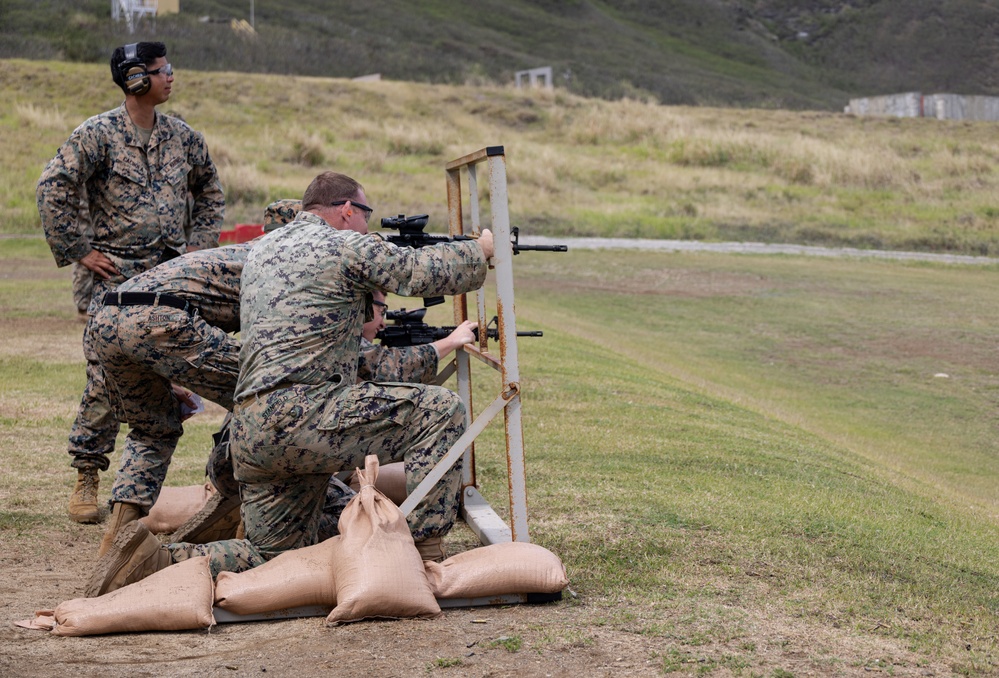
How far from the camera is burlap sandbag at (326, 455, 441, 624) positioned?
14.8 feet

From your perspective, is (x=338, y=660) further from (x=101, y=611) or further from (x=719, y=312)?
(x=719, y=312)

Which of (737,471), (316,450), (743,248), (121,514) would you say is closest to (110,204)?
(121,514)

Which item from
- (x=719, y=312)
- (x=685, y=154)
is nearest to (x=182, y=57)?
(x=685, y=154)

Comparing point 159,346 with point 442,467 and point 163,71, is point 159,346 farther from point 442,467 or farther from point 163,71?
point 163,71

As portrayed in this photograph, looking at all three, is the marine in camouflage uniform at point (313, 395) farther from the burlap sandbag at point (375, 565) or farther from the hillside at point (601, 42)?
the hillside at point (601, 42)

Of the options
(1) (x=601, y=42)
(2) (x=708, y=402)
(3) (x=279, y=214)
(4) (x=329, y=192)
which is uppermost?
(1) (x=601, y=42)

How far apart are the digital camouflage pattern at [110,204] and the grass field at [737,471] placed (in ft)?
1.95

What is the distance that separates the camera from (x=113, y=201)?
6168 millimetres

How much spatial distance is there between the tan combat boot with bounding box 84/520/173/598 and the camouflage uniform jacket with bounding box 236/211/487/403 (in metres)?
0.67

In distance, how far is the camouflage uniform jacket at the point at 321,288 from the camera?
15.4 ft

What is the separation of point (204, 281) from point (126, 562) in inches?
51.5

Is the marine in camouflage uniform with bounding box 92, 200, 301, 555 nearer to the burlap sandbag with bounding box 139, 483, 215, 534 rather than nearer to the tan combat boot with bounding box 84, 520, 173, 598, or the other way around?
the burlap sandbag with bounding box 139, 483, 215, 534

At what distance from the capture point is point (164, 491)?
20.5 ft

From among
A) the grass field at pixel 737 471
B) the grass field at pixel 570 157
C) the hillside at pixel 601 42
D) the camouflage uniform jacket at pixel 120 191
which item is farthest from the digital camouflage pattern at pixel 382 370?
the hillside at pixel 601 42
